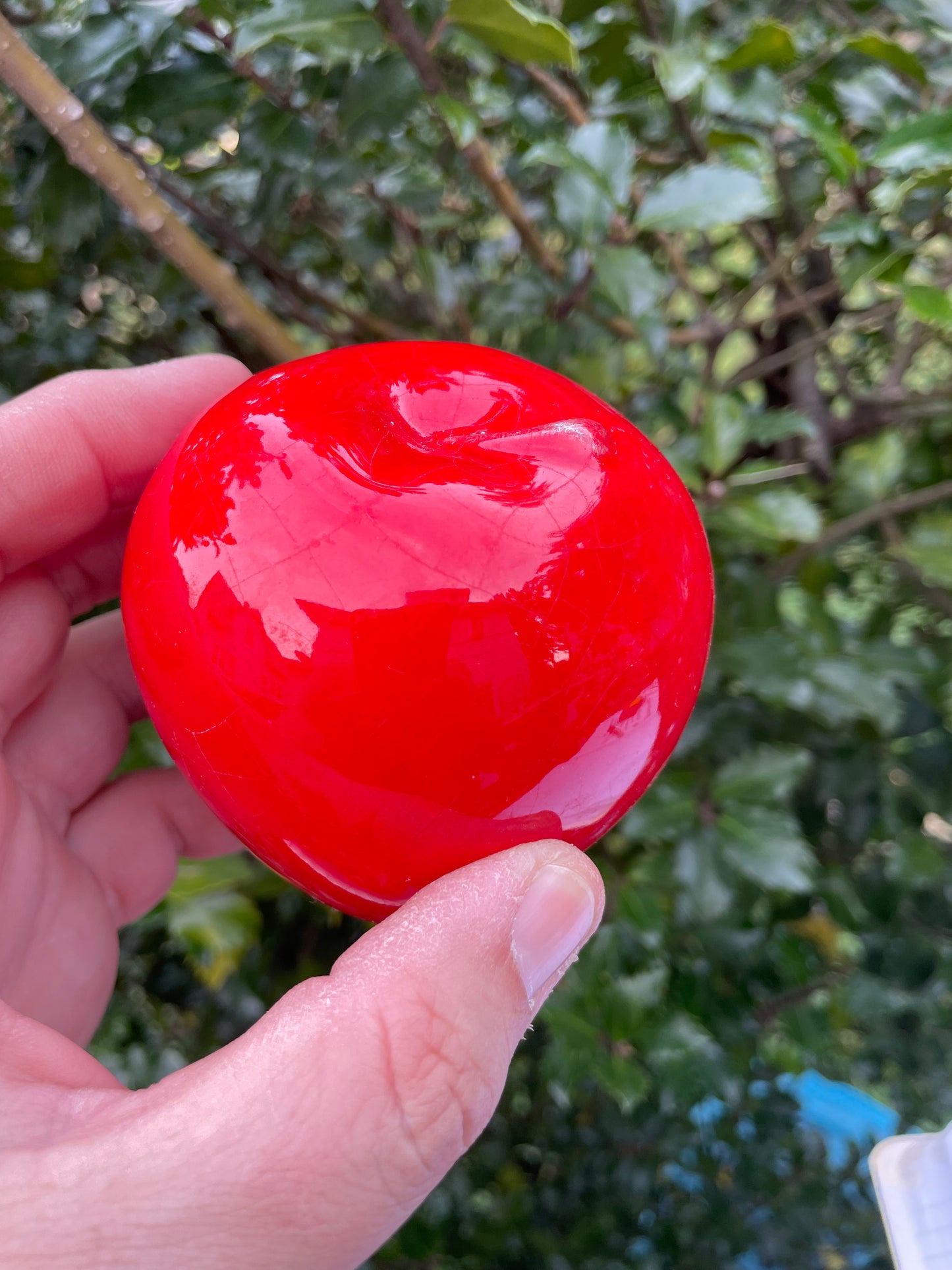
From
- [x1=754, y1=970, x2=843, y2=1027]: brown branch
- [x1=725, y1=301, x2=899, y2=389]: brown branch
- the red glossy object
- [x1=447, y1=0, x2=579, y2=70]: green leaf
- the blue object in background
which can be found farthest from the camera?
the blue object in background

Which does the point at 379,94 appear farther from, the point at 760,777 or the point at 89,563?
the point at 760,777

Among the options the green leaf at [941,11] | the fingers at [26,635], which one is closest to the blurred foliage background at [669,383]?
the green leaf at [941,11]

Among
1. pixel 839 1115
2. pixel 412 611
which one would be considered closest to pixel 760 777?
pixel 412 611

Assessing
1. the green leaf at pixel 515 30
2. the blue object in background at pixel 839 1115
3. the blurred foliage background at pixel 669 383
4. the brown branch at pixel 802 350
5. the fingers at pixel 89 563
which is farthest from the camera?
the blue object in background at pixel 839 1115

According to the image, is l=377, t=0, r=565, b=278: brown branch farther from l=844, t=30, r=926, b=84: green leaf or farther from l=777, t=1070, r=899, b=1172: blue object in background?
l=777, t=1070, r=899, b=1172: blue object in background

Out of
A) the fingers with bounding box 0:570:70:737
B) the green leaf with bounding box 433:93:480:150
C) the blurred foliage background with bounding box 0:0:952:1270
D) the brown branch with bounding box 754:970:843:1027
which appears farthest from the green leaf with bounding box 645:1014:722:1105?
the green leaf with bounding box 433:93:480:150

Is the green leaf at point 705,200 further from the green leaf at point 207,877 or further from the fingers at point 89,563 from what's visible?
the green leaf at point 207,877

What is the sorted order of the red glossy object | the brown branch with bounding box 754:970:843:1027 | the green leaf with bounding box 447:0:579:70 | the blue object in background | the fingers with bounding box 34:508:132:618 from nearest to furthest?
the red glossy object < the green leaf with bounding box 447:0:579:70 < the fingers with bounding box 34:508:132:618 < the brown branch with bounding box 754:970:843:1027 < the blue object in background
